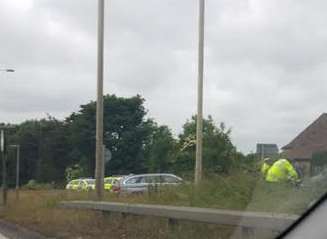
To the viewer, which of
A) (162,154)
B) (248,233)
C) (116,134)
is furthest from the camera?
(116,134)

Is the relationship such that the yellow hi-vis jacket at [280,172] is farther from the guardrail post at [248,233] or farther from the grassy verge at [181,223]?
the guardrail post at [248,233]

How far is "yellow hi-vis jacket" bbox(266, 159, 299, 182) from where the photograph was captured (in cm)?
1125

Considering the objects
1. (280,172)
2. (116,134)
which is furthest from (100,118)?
(116,134)

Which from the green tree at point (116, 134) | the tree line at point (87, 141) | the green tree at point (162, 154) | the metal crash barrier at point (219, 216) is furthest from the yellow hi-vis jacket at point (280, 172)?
the green tree at point (116, 134)

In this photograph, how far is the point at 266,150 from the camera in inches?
620

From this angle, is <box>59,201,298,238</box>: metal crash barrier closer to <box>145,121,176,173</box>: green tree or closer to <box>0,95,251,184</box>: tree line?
<box>145,121,176,173</box>: green tree

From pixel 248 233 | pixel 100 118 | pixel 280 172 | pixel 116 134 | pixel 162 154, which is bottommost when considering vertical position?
pixel 248 233

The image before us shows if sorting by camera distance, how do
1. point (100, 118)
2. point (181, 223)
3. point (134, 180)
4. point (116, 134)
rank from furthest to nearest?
point (116, 134) → point (134, 180) → point (100, 118) → point (181, 223)

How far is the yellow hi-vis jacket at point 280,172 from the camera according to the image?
11.2 metres

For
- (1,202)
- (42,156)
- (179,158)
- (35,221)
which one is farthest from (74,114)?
(35,221)

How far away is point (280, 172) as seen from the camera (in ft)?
39.5

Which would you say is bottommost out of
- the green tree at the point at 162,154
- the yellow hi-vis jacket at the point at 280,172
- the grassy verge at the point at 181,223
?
the grassy verge at the point at 181,223

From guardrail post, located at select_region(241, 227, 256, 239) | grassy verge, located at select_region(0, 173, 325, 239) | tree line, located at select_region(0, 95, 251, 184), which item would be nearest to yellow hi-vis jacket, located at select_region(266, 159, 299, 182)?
grassy verge, located at select_region(0, 173, 325, 239)

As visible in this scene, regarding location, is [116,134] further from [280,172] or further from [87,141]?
[280,172]
